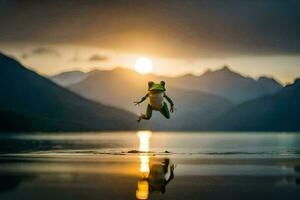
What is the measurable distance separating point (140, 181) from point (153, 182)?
0.82 m

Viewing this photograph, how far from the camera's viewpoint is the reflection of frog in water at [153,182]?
18.3 m

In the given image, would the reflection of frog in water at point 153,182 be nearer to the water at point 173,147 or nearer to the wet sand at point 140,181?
the wet sand at point 140,181

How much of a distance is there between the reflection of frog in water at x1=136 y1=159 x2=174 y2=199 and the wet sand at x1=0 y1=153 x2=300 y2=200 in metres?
0.08

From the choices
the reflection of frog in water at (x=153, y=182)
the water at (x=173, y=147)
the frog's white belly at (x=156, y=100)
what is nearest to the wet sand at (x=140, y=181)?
the reflection of frog in water at (x=153, y=182)

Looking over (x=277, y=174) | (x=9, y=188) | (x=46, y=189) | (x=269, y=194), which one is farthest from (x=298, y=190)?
(x=9, y=188)

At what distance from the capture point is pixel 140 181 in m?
21.8

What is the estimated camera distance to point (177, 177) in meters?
23.4

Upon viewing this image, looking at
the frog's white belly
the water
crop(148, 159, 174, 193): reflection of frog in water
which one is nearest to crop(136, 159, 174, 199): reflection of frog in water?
crop(148, 159, 174, 193): reflection of frog in water

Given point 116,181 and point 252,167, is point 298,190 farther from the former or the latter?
point 252,167

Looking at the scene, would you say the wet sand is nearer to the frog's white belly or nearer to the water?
the frog's white belly

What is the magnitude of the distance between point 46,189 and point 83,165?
1110 cm

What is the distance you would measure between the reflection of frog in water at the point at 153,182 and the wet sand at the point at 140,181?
0.08 meters

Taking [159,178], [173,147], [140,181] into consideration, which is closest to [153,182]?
[140,181]

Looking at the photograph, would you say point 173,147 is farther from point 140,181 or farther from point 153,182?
point 153,182
